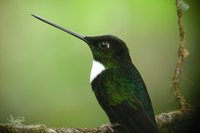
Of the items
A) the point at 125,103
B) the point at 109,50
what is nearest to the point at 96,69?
the point at 109,50

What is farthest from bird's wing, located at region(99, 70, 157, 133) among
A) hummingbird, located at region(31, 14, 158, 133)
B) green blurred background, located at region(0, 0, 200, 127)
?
green blurred background, located at region(0, 0, 200, 127)

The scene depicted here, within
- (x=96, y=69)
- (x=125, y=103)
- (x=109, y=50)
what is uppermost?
(x=109, y=50)

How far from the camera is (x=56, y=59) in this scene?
11.0 ft

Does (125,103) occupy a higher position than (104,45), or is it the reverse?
(104,45)

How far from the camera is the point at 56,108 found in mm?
3338

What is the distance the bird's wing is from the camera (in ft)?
10.4

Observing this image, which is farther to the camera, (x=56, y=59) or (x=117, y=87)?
(x=56, y=59)

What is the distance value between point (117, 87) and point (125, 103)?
0.34 ft

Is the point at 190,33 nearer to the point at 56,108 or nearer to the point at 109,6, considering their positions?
the point at 109,6

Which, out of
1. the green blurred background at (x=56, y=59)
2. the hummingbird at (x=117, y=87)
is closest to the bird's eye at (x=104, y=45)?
the hummingbird at (x=117, y=87)

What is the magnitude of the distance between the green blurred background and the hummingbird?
0.30 ft

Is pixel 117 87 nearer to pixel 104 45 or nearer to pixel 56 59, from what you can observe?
pixel 104 45

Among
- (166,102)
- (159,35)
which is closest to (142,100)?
(166,102)

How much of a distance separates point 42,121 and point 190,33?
1101 mm
